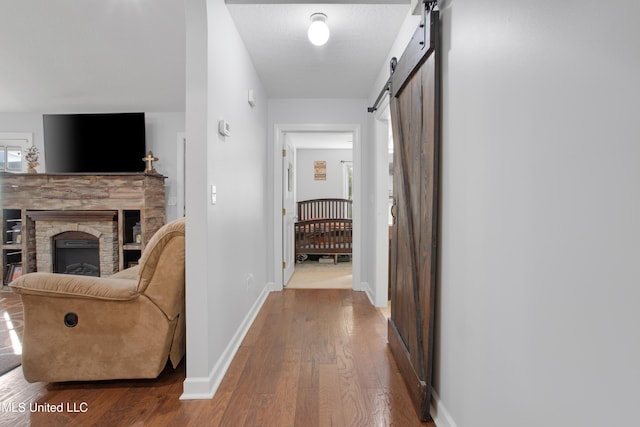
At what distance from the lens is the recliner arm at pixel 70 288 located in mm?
1835

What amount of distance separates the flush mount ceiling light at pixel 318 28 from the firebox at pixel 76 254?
3.72 meters

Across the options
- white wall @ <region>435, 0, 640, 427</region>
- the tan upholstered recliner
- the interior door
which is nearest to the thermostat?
the tan upholstered recliner

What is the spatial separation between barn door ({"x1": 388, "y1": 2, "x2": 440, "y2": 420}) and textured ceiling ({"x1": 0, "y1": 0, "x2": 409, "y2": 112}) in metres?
0.66

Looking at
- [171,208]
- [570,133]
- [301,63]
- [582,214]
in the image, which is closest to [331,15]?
[301,63]

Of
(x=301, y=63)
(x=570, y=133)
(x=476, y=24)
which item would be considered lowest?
(x=570, y=133)

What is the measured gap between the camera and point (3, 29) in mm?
2705

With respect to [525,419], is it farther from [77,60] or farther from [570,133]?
[77,60]

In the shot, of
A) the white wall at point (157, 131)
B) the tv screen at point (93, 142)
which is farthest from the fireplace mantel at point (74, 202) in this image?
the white wall at point (157, 131)

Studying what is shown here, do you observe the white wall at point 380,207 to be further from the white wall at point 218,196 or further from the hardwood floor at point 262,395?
the white wall at point 218,196

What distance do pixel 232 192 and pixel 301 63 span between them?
5.05 feet

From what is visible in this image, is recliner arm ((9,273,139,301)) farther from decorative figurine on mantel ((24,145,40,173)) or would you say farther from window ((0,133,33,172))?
window ((0,133,33,172))

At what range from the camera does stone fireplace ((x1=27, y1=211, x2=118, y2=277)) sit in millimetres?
4137

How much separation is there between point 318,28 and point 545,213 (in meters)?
2.07

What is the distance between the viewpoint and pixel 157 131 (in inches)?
185
